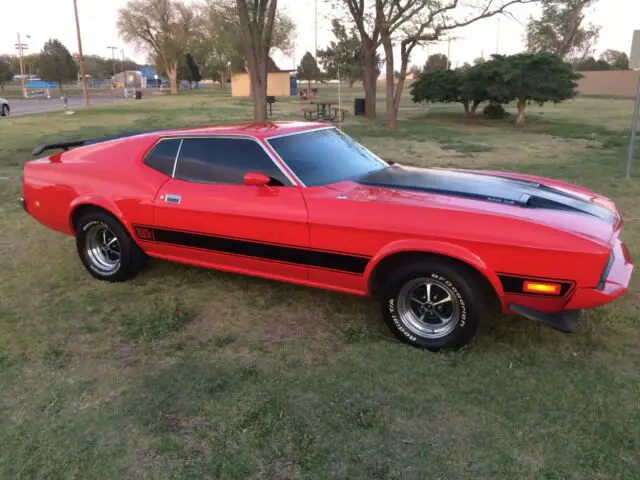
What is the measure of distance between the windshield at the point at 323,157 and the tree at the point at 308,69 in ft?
235

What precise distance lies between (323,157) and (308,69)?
7940cm

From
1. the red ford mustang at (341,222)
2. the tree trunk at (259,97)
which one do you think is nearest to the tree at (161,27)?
the tree trunk at (259,97)

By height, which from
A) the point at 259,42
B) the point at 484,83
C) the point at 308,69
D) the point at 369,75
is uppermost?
the point at 308,69

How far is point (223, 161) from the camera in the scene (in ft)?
13.9

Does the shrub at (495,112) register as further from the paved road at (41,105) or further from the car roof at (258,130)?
the paved road at (41,105)

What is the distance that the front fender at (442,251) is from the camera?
3.22 m

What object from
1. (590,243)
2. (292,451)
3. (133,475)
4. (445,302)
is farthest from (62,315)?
(590,243)

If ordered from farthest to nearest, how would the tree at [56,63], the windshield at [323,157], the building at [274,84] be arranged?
the tree at [56,63] → the building at [274,84] → the windshield at [323,157]

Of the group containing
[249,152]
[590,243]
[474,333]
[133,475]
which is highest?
[249,152]

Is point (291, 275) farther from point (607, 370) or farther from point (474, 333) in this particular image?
point (607, 370)

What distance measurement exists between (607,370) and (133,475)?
9.23ft

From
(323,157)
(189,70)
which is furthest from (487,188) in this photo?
(189,70)

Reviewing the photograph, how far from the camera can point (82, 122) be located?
74.1 feet

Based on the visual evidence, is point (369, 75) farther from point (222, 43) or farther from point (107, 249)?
point (222, 43)
